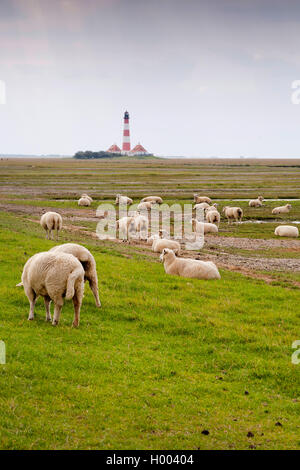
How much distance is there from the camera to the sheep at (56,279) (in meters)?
9.41

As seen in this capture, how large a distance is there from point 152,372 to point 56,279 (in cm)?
287

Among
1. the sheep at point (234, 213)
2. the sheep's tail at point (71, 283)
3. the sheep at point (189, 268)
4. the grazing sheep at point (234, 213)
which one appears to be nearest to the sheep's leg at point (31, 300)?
the sheep's tail at point (71, 283)

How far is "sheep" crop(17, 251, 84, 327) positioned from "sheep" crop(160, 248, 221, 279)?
22.2 ft

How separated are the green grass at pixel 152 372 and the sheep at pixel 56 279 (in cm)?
70

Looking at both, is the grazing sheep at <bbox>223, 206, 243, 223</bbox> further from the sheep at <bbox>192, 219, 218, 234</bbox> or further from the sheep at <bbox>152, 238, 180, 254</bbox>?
the sheep at <bbox>152, 238, 180, 254</bbox>

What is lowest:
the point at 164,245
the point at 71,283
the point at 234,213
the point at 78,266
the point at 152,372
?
the point at 152,372

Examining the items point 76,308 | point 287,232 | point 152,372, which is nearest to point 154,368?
point 152,372

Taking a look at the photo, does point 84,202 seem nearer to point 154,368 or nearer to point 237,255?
point 237,255

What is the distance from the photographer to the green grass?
6.38 meters

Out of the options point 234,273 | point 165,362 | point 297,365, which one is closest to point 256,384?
point 297,365

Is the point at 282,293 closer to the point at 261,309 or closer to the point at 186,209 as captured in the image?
the point at 261,309

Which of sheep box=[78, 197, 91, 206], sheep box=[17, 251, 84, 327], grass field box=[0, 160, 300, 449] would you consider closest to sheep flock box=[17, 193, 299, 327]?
sheep box=[17, 251, 84, 327]

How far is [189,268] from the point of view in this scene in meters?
16.1
